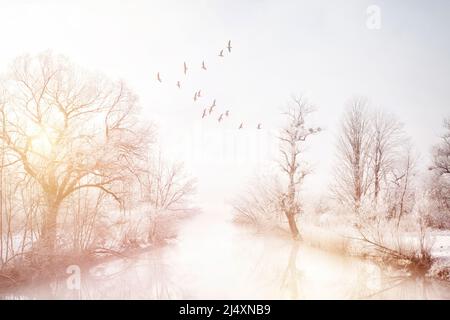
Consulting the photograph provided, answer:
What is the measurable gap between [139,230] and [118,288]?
8.53 meters

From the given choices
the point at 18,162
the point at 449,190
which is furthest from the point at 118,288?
the point at 449,190

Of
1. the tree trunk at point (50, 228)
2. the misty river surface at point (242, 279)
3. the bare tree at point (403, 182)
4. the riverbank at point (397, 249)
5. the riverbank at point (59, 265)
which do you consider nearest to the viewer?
the misty river surface at point (242, 279)

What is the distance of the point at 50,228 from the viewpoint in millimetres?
12891

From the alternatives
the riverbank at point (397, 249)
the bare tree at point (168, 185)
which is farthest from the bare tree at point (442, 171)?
the bare tree at point (168, 185)

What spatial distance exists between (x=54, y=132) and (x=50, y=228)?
3.89 metres

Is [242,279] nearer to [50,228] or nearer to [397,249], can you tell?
[397,249]

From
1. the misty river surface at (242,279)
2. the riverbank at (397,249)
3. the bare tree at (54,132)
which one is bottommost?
the misty river surface at (242,279)

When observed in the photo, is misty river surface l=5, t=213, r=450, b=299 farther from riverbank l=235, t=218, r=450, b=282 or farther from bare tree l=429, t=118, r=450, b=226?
bare tree l=429, t=118, r=450, b=226

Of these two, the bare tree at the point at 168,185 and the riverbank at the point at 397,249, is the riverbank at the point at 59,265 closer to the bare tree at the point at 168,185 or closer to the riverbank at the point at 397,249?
the bare tree at the point at 168,185

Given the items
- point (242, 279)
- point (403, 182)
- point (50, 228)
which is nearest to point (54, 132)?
point (50, 228)

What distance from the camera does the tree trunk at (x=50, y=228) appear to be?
40.3ft

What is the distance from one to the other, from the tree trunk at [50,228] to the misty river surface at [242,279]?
1560 mm

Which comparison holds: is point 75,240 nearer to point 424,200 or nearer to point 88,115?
point 88,115
